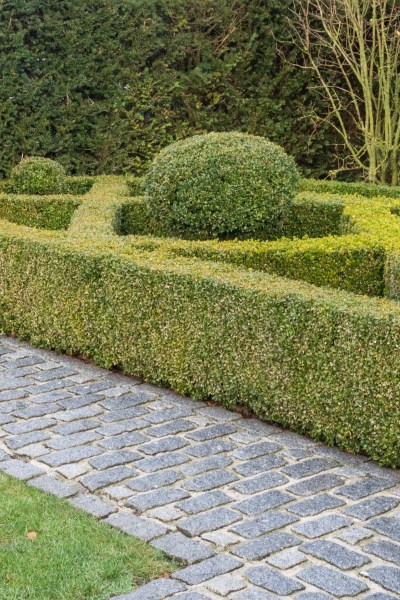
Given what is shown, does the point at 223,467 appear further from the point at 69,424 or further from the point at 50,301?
the point at 50,301

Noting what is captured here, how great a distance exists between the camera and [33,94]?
13.9m

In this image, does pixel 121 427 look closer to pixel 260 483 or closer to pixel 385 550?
pixel 260 483

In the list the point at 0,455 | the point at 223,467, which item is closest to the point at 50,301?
the point at 0,455

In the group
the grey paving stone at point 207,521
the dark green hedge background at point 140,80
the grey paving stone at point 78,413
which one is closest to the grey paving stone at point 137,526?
the grey paving stone at point 207,521

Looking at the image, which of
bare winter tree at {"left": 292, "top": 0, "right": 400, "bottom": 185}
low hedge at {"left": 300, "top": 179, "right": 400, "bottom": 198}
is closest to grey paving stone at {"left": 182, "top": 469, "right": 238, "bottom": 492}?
low hedge at {"left": 300, "top": 179, "right": 400, "bottom": 198}

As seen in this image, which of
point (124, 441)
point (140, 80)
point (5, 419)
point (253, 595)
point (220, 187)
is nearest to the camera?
point (253, 595)

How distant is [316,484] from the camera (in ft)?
17.2

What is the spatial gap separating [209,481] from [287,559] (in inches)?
39.3

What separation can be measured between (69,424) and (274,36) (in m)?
10.3

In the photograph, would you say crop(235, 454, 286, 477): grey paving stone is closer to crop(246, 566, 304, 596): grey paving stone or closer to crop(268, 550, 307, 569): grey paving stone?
crop(268, 550, 307, 569): grey paving stone

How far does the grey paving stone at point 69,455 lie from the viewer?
5504 millimetres

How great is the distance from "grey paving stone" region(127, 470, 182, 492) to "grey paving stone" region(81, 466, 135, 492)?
0.09m

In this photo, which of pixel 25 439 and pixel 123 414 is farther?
pixel 123 414

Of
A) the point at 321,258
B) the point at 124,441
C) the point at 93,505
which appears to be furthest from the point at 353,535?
the point at 321,258
